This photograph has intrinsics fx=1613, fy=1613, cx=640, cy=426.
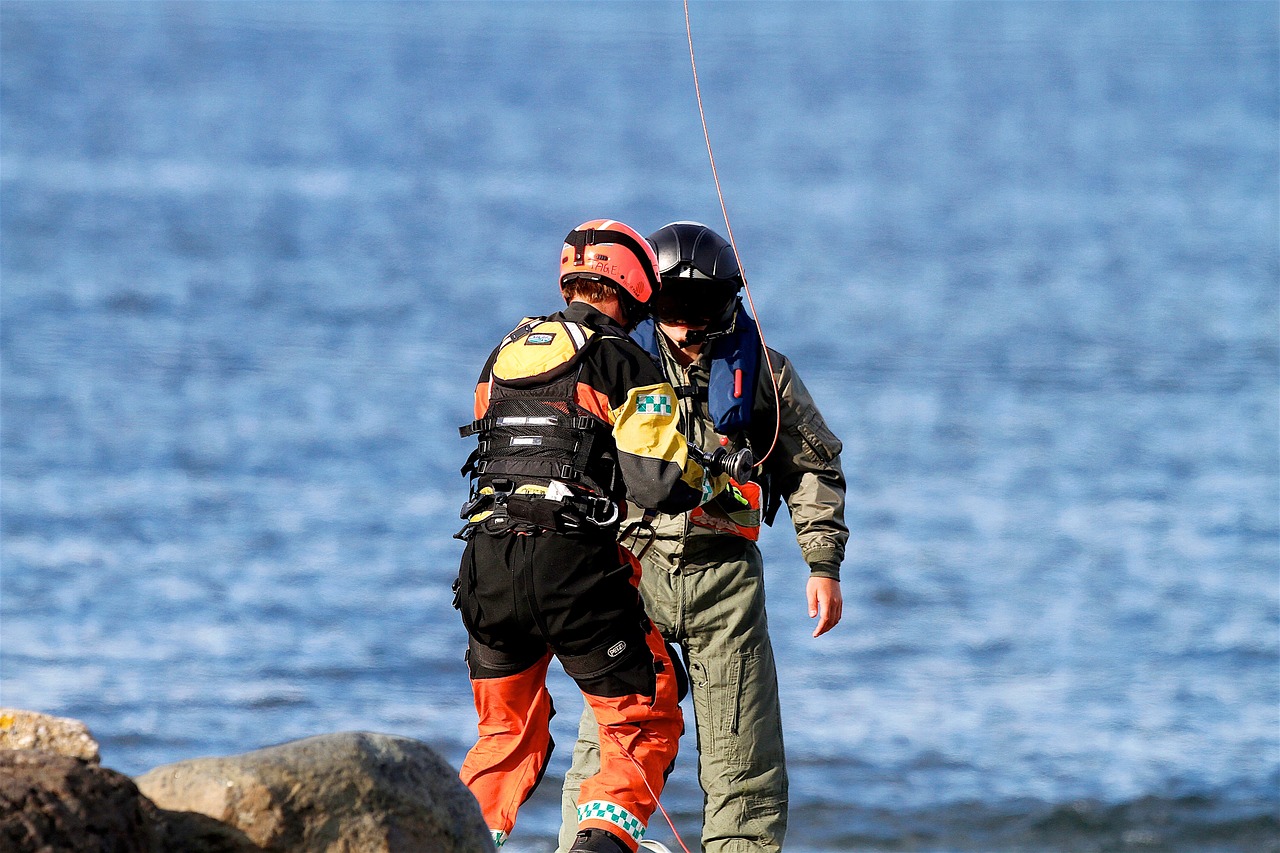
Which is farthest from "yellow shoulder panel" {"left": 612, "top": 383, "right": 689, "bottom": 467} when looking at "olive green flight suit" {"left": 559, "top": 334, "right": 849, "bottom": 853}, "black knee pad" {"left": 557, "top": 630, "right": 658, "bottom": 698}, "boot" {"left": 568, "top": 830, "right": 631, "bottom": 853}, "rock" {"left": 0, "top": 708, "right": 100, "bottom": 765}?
A: "rock" {"left": 0, "top": 708, "right": 100, "bottom": 765}

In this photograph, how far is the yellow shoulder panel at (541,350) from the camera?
4.66 m

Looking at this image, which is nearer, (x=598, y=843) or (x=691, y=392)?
(x=598, y=843)

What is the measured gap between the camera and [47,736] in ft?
12.3

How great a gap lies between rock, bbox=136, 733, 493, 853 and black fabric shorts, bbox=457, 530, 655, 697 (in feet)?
2.10

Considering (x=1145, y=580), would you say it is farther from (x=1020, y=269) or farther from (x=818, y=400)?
(x=1020, y=269)

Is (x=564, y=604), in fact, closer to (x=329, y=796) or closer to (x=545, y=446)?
(x=545, y=446)

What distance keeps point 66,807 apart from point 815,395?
18305 mm

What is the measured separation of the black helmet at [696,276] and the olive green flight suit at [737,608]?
0.16 m

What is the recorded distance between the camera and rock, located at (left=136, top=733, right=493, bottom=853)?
12.3 feet

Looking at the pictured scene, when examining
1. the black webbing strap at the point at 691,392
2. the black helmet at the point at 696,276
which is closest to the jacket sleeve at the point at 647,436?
the black webbing strap at the point at 691,392

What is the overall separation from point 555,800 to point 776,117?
48.1 m

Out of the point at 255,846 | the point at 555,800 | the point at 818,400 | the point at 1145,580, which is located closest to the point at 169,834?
the point at 255,846

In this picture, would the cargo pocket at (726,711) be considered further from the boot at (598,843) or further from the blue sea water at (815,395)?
the blue sea water at (815,395)

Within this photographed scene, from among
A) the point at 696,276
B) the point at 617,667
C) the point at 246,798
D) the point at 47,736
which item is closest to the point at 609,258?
the point at 696,276
